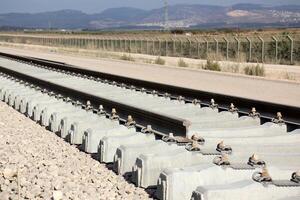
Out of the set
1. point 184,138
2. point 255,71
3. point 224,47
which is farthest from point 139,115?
point 224,47

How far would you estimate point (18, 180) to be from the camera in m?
6.45

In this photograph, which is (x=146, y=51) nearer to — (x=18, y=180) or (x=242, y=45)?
(x=242, y=45)

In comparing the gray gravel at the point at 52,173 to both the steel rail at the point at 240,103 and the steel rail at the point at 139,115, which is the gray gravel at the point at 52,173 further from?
the steel rail at the point at 240,103

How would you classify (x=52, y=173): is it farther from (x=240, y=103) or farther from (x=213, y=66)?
(x=213, y=66)

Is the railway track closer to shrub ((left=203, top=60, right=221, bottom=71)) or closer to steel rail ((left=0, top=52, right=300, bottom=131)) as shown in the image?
steel rail ((left=0, top=52, right=300, bottom=131))

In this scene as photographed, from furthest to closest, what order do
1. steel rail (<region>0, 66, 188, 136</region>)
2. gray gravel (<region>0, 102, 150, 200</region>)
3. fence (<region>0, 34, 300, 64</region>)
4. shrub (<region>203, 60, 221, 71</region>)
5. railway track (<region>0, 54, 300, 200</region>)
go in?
fence (<region>0, 34, 300, 64</region>) < shrub (<region>203, 60, 221, 71</region>) < steel rail (<region>0, 66, 188, 136</region>) < gray gravel (<region>0, 102, 150, 200</region>) < railway track (<region>0, 54, 300, 200</region>)

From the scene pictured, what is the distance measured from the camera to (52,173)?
687 centimetres

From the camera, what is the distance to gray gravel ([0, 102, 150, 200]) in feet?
19.7

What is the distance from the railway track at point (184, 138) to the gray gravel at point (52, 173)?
0.20 metres

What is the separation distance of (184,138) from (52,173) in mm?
1543

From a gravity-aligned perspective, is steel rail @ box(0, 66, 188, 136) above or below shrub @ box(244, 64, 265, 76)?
above

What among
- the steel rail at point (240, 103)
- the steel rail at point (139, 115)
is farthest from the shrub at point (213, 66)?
the steel rail at point (139, 115)

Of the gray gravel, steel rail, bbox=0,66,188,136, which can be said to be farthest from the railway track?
the gray gravel

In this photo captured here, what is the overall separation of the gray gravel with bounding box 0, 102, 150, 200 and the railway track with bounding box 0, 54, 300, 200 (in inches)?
7.8
